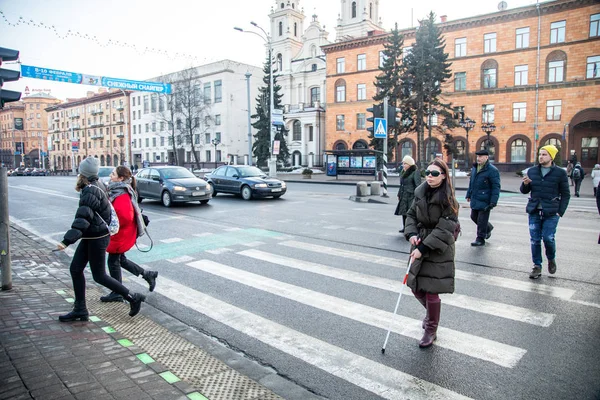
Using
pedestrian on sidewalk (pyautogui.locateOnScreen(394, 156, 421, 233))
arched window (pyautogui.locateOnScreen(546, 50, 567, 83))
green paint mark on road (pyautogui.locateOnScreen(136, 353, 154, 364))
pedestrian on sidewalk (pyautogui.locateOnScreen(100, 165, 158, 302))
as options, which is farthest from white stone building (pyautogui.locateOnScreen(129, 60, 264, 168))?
green paint mark on road (pyautogui.locateOnScreen(136, 353, 154, 364))

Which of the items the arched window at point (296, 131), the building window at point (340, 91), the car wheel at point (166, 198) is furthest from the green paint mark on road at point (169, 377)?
the arched window at point (296, 131)

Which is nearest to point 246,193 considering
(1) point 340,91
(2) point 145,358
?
(2) point 145,358

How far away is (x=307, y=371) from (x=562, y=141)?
45291mm

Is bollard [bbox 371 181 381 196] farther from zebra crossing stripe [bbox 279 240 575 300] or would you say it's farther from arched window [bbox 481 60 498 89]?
arched window [bbox 481 60 498 89]

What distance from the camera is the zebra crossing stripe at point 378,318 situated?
3979 millimetres

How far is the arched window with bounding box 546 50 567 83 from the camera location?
136ft

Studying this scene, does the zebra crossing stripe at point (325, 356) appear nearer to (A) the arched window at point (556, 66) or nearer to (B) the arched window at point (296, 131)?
(A) the arched window at point (556, 66)

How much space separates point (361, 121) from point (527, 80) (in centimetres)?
1897

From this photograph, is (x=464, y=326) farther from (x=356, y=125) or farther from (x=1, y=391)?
(x=356, y=125)

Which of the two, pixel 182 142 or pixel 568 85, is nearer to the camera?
pixel 568 85

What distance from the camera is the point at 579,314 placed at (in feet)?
16.0

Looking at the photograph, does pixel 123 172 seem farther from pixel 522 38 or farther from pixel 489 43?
pixel 489 43

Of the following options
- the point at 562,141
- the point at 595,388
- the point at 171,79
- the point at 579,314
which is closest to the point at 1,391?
the point at 595,388

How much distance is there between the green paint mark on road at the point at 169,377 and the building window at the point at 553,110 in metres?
46.9
